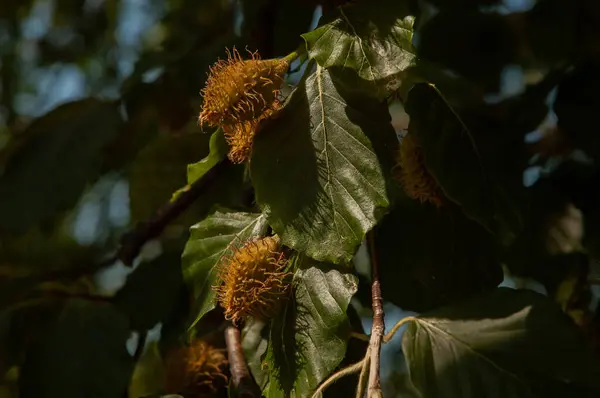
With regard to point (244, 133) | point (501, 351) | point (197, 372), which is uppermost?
point (244, 133)

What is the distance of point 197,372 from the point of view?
116 cm

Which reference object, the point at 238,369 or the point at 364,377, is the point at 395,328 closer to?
the point at 364,377

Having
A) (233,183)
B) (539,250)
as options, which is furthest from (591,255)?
(233,183)

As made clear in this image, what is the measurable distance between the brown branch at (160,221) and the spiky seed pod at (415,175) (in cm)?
43

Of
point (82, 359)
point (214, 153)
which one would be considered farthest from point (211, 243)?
point (82, 359)

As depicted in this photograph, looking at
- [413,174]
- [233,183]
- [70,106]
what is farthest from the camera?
[70,106]

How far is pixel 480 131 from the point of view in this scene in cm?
105

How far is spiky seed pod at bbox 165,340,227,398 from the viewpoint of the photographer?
1.16 m

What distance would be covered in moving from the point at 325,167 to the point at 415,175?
0.21 metres

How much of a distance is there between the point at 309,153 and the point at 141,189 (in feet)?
2.65

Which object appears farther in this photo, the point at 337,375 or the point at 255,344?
the point at 255,344

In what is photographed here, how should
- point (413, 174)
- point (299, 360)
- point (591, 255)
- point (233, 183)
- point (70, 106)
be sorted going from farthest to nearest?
point (70, 106) < point (233, 183) < point (591, 255) < point (413, 174) < point (299, 360)

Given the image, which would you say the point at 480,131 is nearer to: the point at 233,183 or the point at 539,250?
the point at 539,250

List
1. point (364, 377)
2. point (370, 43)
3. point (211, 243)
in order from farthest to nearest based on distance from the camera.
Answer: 1. point (211, 243)
2. point (370, 43)
3. point (364, 377)
